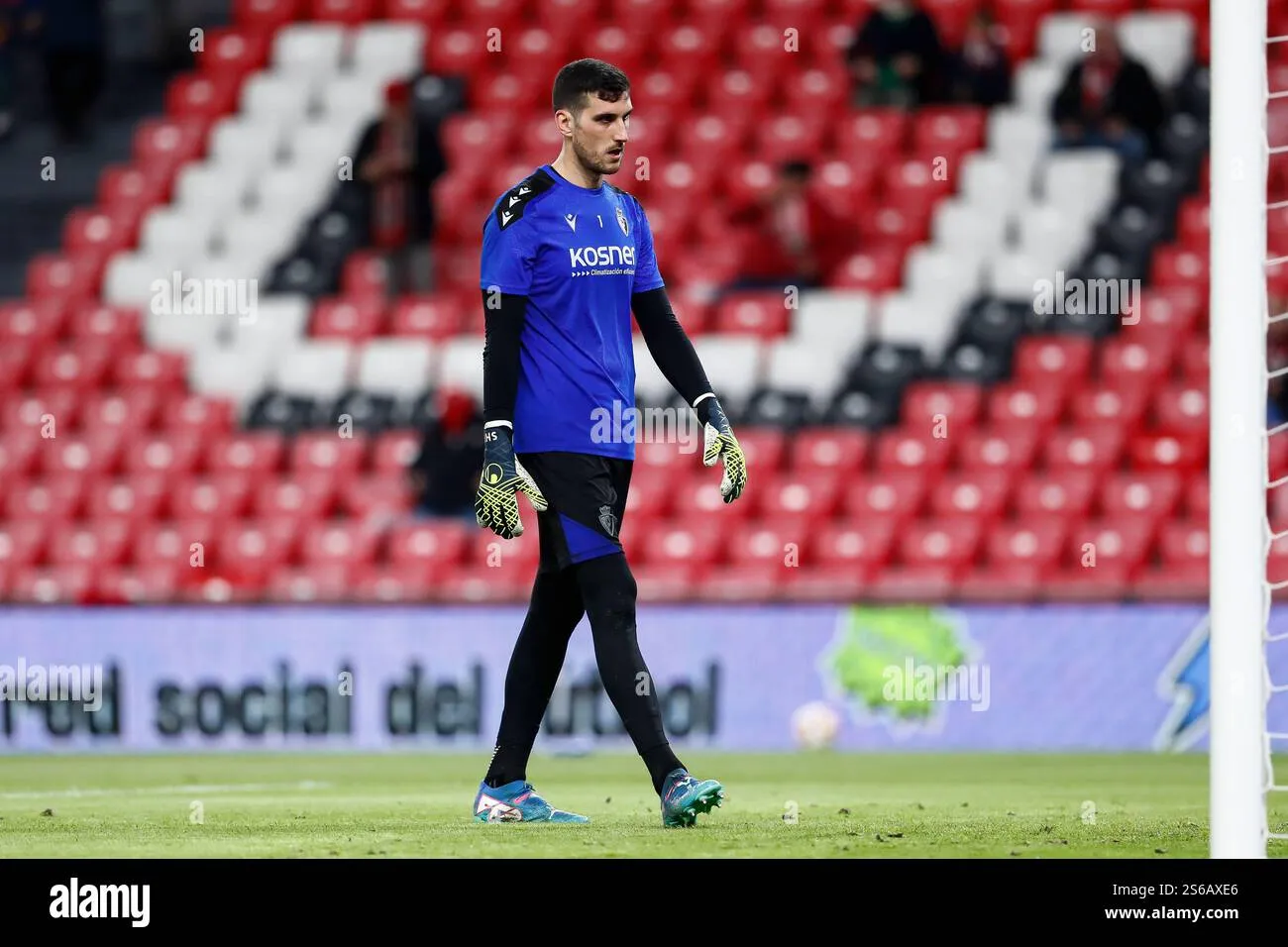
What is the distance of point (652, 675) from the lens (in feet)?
39.2

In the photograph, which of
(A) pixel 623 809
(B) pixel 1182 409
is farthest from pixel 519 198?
(B) pixel 1182 409

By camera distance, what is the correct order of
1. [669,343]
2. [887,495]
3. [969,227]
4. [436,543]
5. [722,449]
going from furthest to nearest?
[969,227] → [436,543] → [887,495] → [669,343] → [722,449]

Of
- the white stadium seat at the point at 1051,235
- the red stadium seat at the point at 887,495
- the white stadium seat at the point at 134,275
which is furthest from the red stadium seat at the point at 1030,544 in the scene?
the white stadium seat at the point at 134,275

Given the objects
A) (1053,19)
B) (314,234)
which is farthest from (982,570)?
(314,234)

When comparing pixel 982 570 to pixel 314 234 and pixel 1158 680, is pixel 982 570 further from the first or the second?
pixel 314 234

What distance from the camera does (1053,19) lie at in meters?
16.5

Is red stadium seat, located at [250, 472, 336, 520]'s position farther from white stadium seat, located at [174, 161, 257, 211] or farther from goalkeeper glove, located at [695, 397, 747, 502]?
goalkeeper glove, located at [695, 397, 747, 502]

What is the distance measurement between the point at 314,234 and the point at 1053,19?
5837 mm
